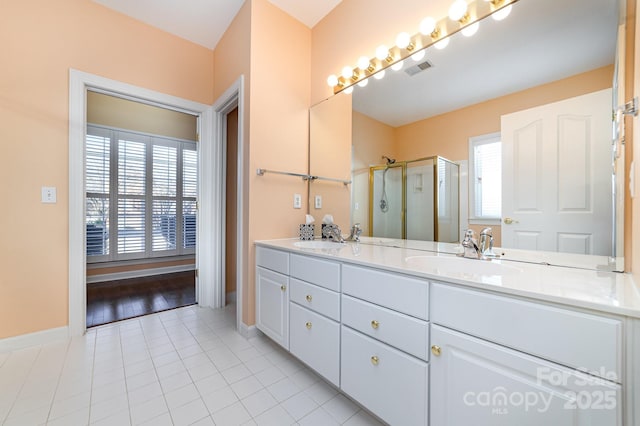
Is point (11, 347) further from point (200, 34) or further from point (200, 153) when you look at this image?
point (200, 34)

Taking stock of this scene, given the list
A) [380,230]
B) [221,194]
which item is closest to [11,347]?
[221,194]

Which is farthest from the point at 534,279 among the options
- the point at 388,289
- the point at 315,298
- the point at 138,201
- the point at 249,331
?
the point at 138,201

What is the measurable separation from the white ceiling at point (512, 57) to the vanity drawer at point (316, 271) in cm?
104

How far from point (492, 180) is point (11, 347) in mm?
3202

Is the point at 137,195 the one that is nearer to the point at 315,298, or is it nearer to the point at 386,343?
the point at 315,298

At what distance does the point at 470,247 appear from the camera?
1.27 metres

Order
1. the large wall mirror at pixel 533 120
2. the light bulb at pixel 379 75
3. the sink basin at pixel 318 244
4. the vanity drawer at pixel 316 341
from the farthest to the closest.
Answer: the sink basin at pixel 318 244 → the light bulb at pixel 379 75 → the vanity drawer at pixel 316 341 → the large wall mirror at pixel 533 120

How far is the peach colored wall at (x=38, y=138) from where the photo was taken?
1776 mm

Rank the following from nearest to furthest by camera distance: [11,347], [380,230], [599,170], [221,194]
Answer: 1. [599,170]
2. [11,347]
3. [380,230]
4. [221,194]

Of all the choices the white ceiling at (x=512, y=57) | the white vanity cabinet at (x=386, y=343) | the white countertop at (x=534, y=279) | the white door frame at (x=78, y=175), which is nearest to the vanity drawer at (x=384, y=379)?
the white vanity cabinet at (x=386, y=343)

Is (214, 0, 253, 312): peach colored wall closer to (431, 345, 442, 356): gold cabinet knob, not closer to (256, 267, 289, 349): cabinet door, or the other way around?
(256, 267, 289, 349): cabinet door

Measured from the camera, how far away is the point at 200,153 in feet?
8.62

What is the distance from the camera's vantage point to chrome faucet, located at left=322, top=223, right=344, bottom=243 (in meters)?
2.03

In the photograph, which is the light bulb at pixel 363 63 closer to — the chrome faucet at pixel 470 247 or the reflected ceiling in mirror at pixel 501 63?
the reflected ceiling in mirror at pixel 501 63
